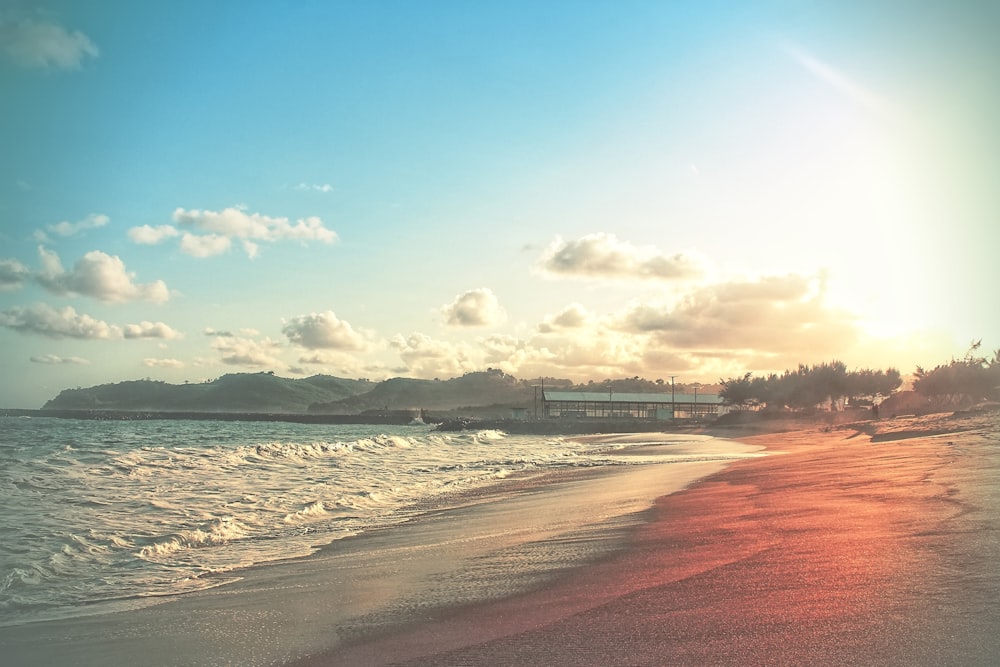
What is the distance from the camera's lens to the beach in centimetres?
469

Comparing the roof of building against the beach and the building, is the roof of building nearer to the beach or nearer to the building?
the building

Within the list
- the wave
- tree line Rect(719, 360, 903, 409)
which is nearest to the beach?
the wave

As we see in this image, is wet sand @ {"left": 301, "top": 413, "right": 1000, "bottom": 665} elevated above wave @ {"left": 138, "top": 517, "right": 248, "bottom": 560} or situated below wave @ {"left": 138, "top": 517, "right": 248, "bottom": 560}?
above

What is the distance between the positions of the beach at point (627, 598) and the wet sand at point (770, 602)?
2 cm

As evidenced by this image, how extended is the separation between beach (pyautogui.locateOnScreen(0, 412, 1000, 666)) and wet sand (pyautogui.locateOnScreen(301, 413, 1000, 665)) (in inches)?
0.8

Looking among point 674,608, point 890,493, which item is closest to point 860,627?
point 674,608

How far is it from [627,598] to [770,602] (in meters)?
1.18

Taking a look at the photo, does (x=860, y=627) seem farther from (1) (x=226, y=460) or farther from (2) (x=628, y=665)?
(1) (x=226, y=460)

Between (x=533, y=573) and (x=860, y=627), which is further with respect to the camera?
(x=533, y=573)

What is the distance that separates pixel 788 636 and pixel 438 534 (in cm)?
764

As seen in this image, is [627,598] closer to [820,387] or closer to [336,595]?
[336,595]

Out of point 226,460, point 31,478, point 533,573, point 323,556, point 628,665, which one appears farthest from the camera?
point 226,460

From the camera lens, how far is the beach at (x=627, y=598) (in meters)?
4.69

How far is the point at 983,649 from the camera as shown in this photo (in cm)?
413
